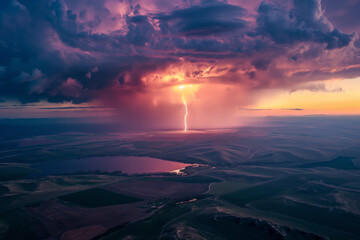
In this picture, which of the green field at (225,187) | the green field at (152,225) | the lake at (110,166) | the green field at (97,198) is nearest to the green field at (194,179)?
the green field at (225,187)

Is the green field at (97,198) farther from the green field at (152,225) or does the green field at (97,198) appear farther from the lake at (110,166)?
the lake at (110,166)

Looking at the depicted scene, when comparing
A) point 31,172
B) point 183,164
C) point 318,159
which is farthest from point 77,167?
point 318,159

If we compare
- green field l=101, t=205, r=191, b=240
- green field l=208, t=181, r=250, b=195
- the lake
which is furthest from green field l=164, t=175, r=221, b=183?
green field l=101, t=205, r=191, b=240

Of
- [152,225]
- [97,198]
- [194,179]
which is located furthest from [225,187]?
[97,198]

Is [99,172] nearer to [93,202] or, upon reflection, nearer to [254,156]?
[93,202]

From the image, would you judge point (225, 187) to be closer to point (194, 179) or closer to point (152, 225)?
point (194, 179)
